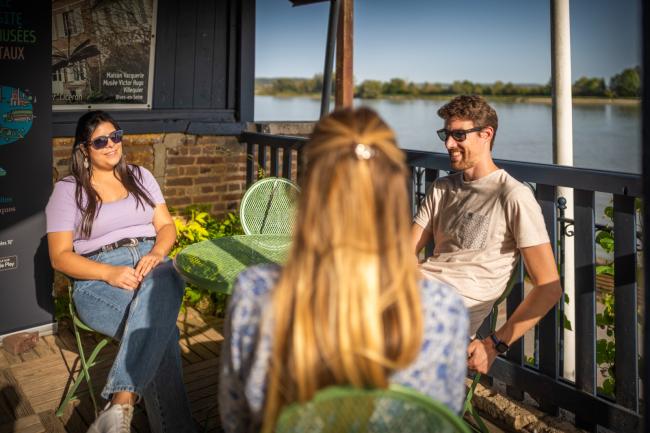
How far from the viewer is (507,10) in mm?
31172

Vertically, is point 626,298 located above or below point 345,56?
below

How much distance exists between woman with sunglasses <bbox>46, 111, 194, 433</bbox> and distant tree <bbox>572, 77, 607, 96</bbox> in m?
23.8

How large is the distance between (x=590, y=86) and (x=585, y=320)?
2717 centimetres

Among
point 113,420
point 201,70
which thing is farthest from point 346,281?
point 201,70

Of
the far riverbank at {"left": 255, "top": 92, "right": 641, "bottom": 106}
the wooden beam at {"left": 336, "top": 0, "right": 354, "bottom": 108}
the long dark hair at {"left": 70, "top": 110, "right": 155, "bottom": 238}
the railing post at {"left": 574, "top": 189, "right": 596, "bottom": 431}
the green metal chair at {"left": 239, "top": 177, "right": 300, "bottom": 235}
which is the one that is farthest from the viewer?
the far riverbank at {"left": 255, "top": 92, "right": 641, "bottom": 106}

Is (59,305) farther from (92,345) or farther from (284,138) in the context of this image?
(284,138)

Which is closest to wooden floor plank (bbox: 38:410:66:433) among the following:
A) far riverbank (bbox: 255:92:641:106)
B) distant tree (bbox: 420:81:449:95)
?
far riverbank (bbox: 255:92:641:106)

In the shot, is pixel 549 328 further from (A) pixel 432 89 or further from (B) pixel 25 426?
(A) pixel 432 89

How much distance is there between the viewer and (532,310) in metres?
2.09

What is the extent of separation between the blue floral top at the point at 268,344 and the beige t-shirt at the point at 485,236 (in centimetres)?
102

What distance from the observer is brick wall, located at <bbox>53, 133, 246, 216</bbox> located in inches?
182

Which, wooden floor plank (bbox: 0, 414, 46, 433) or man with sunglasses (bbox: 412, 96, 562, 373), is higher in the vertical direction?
man with sunglasses (bbox: 412, 96, 562, 373)

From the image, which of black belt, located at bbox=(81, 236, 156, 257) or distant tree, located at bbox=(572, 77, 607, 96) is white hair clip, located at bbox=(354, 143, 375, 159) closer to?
black belt, located at bbox=(81, 236, 156, 257)

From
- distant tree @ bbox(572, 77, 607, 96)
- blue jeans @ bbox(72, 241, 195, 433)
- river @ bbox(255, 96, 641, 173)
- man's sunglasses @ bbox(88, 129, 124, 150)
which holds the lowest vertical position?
blue jeans @ bbox(72, 241, 195, 433)
